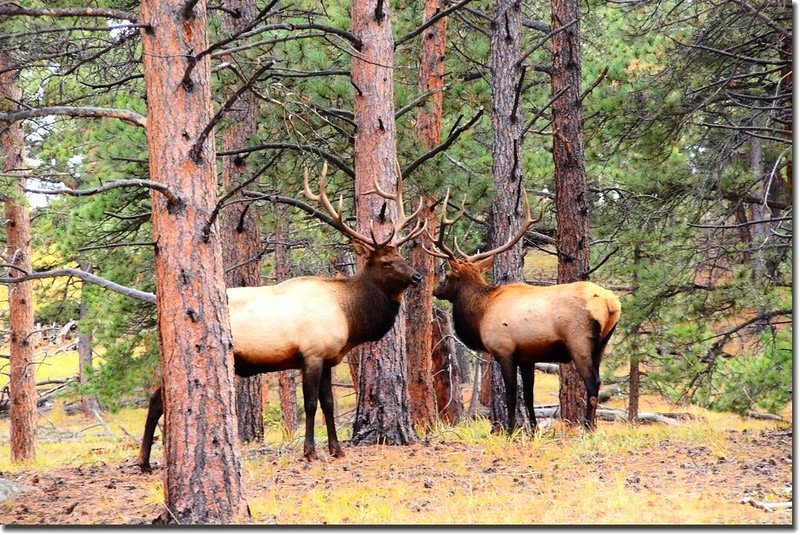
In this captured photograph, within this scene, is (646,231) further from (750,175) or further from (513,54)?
(513,54)

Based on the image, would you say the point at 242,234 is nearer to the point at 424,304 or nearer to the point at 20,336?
the point at 424,304

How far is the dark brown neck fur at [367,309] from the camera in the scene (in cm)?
991

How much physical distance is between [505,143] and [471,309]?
82.7 inches

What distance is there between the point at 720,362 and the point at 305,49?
8.66m

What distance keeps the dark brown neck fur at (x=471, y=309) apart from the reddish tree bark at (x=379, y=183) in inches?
53.7

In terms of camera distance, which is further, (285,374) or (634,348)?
(285,374)

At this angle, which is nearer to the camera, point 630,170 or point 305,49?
point 305,49

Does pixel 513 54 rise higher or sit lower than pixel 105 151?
higher

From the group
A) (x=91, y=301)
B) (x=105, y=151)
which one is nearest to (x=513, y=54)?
(x=105, y=151)

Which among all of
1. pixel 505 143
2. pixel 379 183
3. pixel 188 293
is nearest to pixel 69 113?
pixel 188 293

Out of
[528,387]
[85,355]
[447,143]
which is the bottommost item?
[85,355]

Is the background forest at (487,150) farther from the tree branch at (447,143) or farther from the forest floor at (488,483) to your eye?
the forest floor at (488,483)

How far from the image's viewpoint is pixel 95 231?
45.4 ft

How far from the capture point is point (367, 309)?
9977 millimetres
